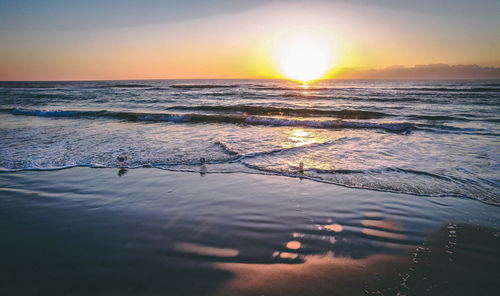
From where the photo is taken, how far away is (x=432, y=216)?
168 inches

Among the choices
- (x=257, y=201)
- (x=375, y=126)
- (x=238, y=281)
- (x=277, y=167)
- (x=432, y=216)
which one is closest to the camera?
(x=238, y=281)

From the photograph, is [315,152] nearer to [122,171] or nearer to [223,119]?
[122,171]

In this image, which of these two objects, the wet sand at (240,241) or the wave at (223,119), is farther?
the wave at (223,119)

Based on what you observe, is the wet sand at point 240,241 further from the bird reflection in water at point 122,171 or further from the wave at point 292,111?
the wave at point 292,111

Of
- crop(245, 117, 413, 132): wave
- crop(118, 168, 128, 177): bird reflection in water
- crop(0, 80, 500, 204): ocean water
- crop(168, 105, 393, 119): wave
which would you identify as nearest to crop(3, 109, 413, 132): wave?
crop(245, 117, 413, 132): wave

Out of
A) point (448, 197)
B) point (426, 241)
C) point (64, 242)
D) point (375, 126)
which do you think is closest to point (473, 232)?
point (426, 241)

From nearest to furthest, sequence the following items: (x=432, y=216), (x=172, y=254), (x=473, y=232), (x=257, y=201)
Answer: (x=172, y=254)
(x=473, y=232)
(x=432, y=216)
(x=257, y=201)

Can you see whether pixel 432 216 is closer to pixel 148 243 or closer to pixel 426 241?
pixel 426 241

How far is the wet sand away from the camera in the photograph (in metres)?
2.70

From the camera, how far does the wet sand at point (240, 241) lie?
2.70 meters

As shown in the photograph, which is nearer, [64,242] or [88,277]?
[88,277]

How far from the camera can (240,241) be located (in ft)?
11.5

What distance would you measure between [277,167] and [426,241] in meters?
3.93

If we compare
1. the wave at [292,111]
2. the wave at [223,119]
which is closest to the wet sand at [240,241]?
the wave at [223,119]
